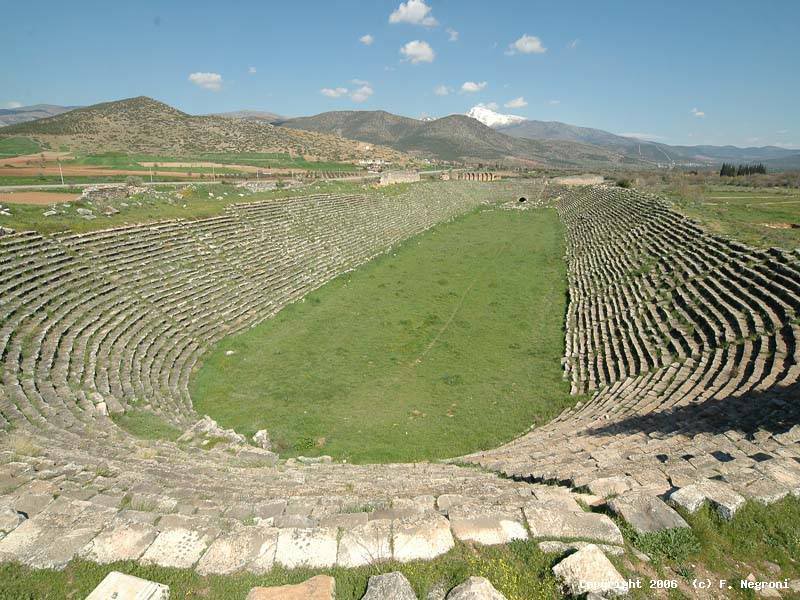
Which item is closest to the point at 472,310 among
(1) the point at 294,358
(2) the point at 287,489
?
(1) the point at 294,358

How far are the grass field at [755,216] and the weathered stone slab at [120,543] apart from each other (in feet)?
72.6

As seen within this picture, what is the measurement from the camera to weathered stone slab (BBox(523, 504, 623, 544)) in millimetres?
4703

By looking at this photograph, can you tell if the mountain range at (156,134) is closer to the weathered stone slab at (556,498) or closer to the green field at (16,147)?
the green field at (16,147)

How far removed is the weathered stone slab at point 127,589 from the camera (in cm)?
394

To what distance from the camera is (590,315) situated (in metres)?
19.3

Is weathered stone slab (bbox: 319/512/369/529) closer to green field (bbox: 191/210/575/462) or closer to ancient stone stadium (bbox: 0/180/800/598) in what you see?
ancient stone stadium (bbox: 0/180/800/598)

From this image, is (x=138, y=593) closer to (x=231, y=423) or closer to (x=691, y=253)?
(x=231, y=423)

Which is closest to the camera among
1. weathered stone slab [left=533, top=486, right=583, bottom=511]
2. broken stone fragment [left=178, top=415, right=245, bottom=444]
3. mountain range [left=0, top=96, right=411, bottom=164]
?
weathered stone slab [left=533, top=486, right=583, bottom=511]

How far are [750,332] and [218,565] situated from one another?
14476 millimetres

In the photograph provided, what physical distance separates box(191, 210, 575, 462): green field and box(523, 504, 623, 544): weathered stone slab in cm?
529

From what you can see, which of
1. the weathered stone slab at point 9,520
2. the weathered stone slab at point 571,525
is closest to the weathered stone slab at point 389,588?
the weathered stone slab at point 571,525

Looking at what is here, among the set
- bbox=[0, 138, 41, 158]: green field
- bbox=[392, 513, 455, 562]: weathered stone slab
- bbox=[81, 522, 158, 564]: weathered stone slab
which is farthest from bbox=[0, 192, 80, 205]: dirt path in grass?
bbox=[0, 138, 41, 158]: green field

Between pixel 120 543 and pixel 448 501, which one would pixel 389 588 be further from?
pixel 120 543

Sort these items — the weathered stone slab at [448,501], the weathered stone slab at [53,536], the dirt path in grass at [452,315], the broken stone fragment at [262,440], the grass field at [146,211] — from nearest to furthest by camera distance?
the weathered stone slab at [53,536] < the weathered stone slab at [448,501] < the broken stone fragment at [262,440] < the grass field at [146,211] < the dirt path in grass at [452,315]
